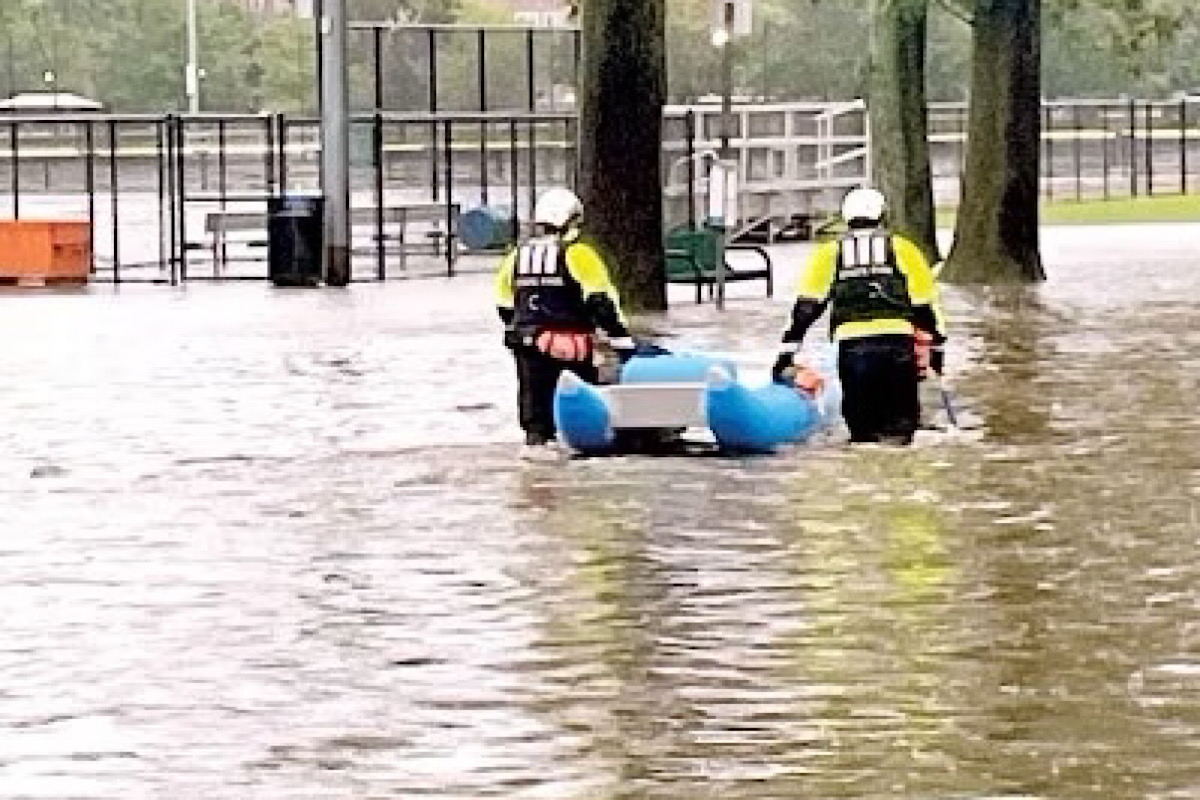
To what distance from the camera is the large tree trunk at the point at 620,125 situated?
103 feet

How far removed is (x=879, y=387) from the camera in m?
17.5

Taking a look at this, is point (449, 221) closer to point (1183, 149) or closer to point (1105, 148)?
point (1183, 149)

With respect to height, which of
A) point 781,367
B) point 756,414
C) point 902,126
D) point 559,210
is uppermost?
point 902,126

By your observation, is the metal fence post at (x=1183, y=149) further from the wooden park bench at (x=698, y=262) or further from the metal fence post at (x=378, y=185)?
the wooden park bench at (x=698, y=262)

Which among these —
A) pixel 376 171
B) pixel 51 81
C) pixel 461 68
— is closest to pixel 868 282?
pixel 376 171

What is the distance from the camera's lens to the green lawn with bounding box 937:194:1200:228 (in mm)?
65938

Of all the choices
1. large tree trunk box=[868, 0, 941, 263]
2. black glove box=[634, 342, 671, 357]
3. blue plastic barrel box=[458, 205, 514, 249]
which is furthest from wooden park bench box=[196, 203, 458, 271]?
black glove box=[634, 342, 671, 357]

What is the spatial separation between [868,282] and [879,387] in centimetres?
76

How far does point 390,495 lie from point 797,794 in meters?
8.03

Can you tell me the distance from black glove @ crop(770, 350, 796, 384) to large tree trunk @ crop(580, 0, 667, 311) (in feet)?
43.3

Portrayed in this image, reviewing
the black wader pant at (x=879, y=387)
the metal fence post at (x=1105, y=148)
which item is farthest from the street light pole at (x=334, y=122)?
the metal fence post at (x=1105, y=148)

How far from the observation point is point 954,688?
10.6m

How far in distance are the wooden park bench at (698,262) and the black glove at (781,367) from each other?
54.6 feet

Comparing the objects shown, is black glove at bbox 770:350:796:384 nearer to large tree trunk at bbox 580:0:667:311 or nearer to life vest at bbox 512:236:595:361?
life vest at bbox 512:236:595:361
